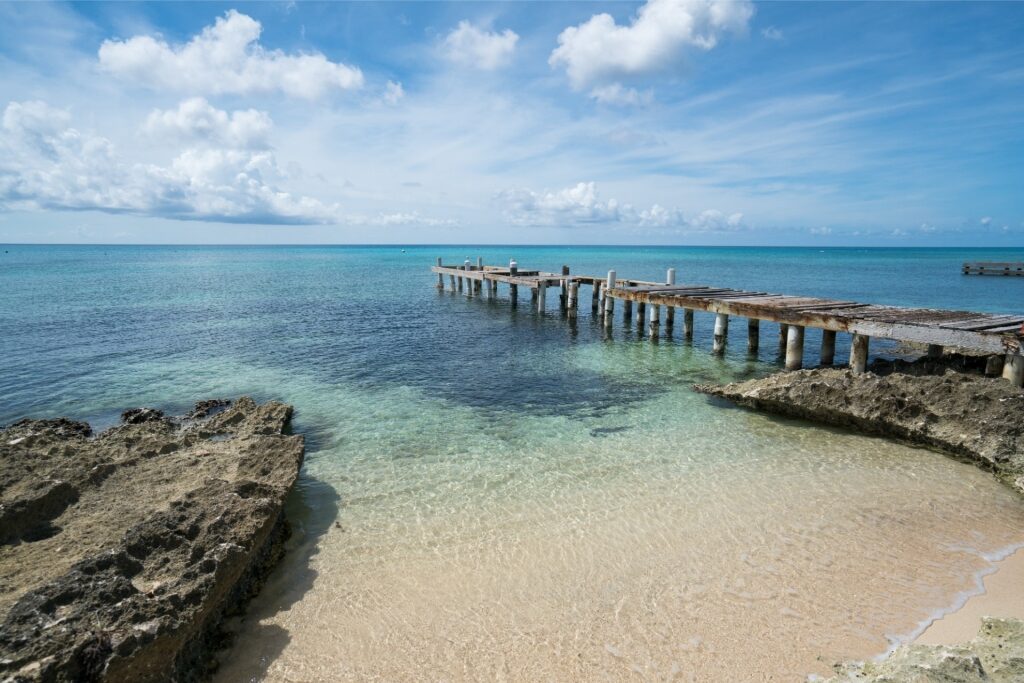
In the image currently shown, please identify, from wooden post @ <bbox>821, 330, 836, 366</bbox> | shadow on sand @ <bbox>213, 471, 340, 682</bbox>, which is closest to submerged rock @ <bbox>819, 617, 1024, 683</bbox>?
shadow on sand @ <bbox>213, 471, 340, 682</bbox>

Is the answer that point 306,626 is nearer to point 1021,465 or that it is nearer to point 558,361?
point 1021,465

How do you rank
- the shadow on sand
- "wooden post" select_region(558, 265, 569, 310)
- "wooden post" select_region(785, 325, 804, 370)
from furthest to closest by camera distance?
1. "wooden post" select_region(558, 265, 569, 310)
2. "wooden post" select_region(785, 325, 804, 370)
3. the shadow on sand

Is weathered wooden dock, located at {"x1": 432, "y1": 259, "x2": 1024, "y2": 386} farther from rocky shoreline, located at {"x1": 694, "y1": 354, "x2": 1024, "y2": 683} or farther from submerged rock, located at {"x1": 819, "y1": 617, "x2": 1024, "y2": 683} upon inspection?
submerged rock, located at {"x1": 819, "y1": 617, "x2": 1024, "y2": 683}

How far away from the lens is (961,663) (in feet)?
12.7

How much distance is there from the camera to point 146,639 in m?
4.38

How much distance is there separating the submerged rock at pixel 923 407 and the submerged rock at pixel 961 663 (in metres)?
5.26

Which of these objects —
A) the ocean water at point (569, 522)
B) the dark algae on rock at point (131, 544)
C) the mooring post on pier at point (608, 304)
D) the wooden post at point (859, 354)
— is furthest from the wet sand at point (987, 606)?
the mooring post on pier at point (608, 304)

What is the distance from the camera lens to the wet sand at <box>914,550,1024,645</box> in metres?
5.40

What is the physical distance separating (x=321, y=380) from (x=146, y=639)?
11.2 metres

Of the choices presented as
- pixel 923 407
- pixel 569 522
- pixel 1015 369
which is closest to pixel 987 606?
pixel 569 522

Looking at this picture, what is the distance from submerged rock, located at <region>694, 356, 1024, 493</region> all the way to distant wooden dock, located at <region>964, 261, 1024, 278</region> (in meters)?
60.4

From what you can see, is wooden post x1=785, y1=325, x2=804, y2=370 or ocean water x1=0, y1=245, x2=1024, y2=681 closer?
ocean water x1=0, y1=245, x2=1024, y2=681

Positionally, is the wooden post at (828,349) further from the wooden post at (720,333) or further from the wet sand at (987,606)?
the wet sand at (987,606)

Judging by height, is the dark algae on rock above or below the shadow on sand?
above
